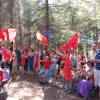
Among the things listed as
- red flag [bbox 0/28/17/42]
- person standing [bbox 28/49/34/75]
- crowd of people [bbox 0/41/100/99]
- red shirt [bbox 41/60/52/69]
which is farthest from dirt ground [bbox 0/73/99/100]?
red flag [bbox 0/28/17/42]

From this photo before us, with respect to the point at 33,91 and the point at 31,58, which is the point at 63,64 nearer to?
the point at 33,91

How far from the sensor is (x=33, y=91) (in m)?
6.75

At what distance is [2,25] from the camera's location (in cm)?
1767

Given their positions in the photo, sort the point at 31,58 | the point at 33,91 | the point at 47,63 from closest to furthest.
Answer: the point at 33,91 < the point at 47,63 < the point at 31,58

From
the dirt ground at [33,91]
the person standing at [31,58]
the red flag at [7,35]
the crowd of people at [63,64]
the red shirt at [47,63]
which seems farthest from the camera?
the person standing at [31,58]

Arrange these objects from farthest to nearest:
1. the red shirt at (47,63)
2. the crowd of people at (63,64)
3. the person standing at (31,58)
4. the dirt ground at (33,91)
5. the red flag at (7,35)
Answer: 1. the person standing at (31,58)
2. the red shirt at (47,63)
3. the red flag at (7,35)
4. the dirt ground at (33,91)
5. the crowd of people at (63,64)

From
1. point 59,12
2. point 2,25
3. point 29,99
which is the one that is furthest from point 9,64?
point 2,25

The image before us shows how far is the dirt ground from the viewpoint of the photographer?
6034 mm

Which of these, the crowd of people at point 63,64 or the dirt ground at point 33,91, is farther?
the dirt ground at point 33,91

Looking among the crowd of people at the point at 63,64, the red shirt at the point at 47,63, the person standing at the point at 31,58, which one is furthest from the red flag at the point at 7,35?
the person standing at the point at 31,58

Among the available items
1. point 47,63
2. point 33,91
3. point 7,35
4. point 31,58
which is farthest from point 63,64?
point 7,35

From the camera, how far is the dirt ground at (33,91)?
19.8ft

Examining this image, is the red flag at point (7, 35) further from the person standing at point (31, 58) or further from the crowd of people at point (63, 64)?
the person standing at point (31, 58)

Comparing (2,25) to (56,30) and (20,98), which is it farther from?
(20,98)
